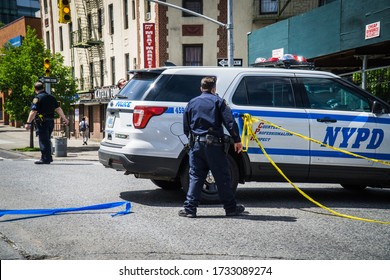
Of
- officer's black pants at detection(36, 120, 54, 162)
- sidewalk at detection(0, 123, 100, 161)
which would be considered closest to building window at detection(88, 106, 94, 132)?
sidewalk at detection(0, 123, 100, 161)

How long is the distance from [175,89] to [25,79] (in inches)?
831

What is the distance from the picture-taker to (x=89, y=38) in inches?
1403

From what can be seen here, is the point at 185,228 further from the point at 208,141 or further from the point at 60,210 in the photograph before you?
the point at 60,210

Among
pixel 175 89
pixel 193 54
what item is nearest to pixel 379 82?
pixel 175 89

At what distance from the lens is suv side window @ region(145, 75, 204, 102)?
22.7ft

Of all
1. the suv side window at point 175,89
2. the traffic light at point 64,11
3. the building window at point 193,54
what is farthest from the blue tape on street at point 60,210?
the building window at point 193,54

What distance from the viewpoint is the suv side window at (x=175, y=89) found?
273 inches

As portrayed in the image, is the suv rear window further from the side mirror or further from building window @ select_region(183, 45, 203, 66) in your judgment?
building window @ select_region(183, 45, 203, 66)

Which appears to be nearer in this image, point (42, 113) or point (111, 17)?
point (42, 113)

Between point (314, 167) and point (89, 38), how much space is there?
31165 millimetres

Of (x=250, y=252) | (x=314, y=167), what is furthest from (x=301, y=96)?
(x=250, y=252)

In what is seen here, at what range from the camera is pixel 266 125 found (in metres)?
7.01

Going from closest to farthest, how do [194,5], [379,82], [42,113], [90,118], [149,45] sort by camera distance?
[42,113]
[379,82]
[149,45]
[194,5]
[90,118]

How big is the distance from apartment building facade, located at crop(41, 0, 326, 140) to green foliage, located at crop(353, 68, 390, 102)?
5163 mm
